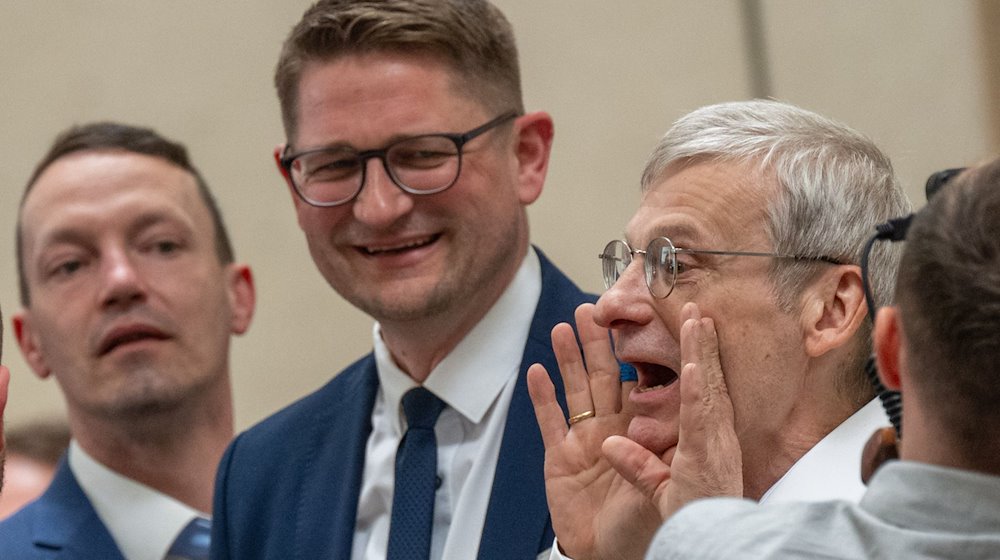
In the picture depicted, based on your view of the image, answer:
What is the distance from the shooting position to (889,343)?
1313mm

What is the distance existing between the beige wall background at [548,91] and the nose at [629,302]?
1636 millimetres

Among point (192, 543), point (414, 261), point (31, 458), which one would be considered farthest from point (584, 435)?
point (31, 458)

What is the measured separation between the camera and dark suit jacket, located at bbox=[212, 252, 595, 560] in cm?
239

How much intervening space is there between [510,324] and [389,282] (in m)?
0.25

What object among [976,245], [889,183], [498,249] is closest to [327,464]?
[498,249]

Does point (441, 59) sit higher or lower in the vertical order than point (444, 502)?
higher

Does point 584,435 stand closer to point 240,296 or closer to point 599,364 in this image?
point 599,364

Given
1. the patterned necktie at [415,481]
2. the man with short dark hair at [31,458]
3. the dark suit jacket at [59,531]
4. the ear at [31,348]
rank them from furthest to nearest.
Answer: the man with short dark hair at [31,458]
the ear at [31,348]
the dark suit jacket at [59,531]
the patterned necktie at [415,481]

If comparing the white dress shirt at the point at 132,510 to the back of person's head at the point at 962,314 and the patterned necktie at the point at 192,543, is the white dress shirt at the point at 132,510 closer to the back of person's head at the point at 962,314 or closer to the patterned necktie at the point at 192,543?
the patterned necktie at the point at 192,543

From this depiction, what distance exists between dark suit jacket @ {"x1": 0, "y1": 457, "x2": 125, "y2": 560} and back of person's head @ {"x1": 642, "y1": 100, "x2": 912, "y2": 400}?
175cm

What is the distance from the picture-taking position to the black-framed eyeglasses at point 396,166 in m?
2.57

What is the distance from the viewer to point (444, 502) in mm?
2531

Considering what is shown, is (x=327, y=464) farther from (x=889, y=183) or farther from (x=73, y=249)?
(x=889, y=183)

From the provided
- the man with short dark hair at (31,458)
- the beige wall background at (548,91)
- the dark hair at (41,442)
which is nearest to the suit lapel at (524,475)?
the beige wall background at (548,91)
